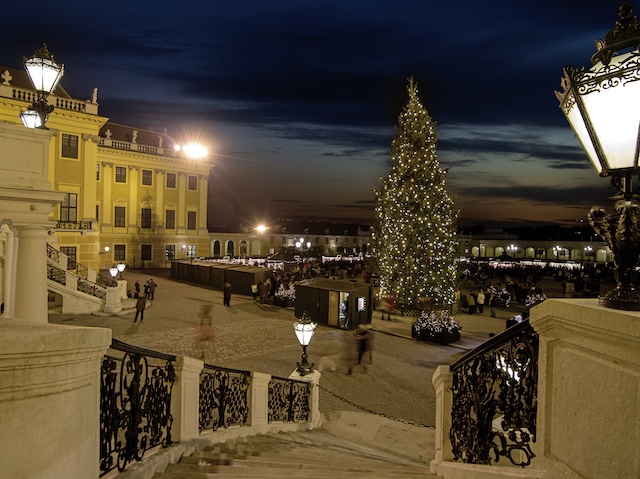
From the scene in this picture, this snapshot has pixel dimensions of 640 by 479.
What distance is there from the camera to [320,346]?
47.7 feet

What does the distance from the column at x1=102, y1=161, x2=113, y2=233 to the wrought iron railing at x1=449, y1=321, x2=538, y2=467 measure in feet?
149

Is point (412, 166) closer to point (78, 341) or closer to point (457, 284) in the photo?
point (457, 284)

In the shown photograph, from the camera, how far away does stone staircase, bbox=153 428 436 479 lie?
4.11 m

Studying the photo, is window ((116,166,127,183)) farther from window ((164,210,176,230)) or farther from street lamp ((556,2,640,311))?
street lamp ((556,2,640,311))

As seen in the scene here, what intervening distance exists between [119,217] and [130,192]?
3.14 meters

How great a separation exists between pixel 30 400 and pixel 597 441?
281 centimetres

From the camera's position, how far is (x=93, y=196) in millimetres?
28484

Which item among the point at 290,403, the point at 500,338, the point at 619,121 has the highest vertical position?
the point at 619,121

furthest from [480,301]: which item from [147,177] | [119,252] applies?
[147,177]

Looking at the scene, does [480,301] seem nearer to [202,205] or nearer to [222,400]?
[222,400]

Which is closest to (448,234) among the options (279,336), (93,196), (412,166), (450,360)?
(412,166)

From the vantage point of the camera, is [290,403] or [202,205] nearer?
[290,403]

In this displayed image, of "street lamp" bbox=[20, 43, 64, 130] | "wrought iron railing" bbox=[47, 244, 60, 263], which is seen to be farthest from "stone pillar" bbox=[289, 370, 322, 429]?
"wrought iron railing" bbox=[47, 244, 60, 263]

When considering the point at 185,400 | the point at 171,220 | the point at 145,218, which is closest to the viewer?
the point at 185,400
